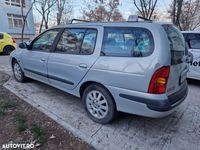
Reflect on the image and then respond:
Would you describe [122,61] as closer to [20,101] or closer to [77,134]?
[77,134]

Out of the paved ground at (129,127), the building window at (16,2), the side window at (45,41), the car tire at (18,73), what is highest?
the building window at (16,2)

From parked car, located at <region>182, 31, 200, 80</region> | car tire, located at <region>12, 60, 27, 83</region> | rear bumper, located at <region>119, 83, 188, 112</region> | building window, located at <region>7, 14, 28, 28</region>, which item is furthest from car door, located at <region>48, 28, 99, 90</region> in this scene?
building window, located at <region>7, 14, 28, 28</region>

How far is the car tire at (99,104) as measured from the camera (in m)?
2.92

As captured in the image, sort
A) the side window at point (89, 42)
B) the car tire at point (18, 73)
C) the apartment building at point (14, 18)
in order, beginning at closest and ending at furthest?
the side window at point (89, 42)
the car tire at point (18, 73)
the apartment building at point (14, 18)

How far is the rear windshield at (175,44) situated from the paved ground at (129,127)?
1.16 m

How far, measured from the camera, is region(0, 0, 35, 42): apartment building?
22.2 metres

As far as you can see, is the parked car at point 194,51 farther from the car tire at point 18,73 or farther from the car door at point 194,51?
the car tire at point 18,73

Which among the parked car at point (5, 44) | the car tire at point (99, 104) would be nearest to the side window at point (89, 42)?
the car tire at point (99, 104)

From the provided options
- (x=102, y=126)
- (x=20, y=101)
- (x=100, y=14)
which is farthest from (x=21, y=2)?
(x=102, y=126)

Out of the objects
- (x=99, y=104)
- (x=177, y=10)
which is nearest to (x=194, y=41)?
(x=99, y=104)

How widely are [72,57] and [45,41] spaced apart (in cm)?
118

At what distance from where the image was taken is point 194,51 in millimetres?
5188

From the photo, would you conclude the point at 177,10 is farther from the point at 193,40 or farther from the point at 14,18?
the point at 14,18

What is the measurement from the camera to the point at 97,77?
9.60ft
